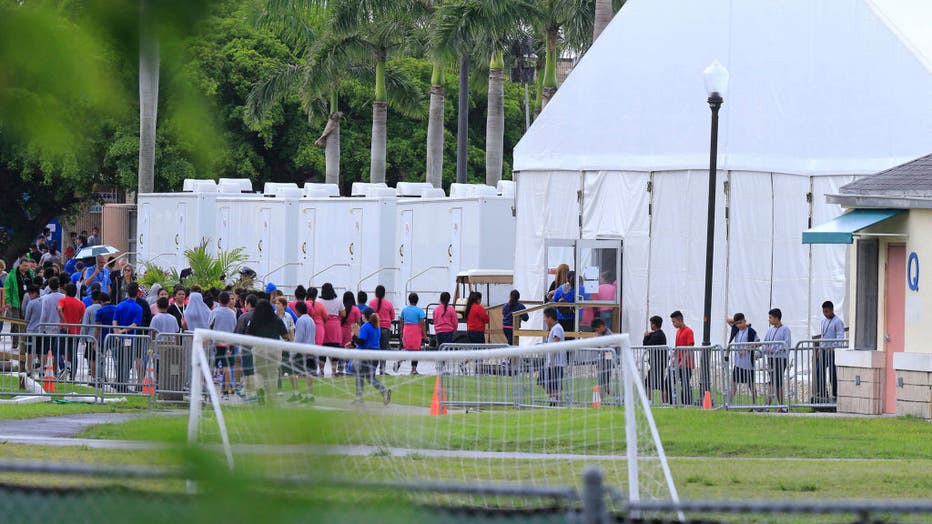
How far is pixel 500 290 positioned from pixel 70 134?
29.7 metres

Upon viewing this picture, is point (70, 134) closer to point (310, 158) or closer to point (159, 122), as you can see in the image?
point (159, 122)

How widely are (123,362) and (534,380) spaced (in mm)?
7085

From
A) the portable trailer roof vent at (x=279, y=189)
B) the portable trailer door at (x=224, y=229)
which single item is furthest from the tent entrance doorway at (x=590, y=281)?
the portable trailer door at (x=224, y=229)

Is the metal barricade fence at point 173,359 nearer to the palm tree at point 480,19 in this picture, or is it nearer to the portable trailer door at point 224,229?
the portable trailer door at point 224,229

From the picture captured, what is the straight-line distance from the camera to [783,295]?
93.6 feet

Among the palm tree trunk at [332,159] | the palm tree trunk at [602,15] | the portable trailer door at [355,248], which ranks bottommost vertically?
the portable trailer door at [355,248]

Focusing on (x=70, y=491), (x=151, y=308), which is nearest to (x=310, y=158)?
(x=151, y=308)

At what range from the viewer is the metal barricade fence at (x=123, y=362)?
67.9ft

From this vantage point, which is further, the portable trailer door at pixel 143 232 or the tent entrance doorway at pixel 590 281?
the portable trailer door at pixel 143 232

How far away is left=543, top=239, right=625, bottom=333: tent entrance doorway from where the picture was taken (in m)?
28.5

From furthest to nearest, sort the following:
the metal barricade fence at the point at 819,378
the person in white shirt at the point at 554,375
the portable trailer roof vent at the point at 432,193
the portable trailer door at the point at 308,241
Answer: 1. the portable trailer door at the point at 308,241
2. the portable trailer roof vent at the point at 432,193
3. the metal barricade fence at the point at 819,378
4. the person in white shirt at the point at 554,375

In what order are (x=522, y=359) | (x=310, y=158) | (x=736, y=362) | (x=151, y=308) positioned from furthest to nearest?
(x=310, y=158)
(x=151, y=308)
(x=736, y=362)
(x=522, y=359)

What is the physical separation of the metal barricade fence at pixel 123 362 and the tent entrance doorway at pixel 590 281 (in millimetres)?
9650

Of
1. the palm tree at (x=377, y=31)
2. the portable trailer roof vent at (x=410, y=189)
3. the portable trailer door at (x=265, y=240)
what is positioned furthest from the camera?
the palm tree at (x=377, y=31)
